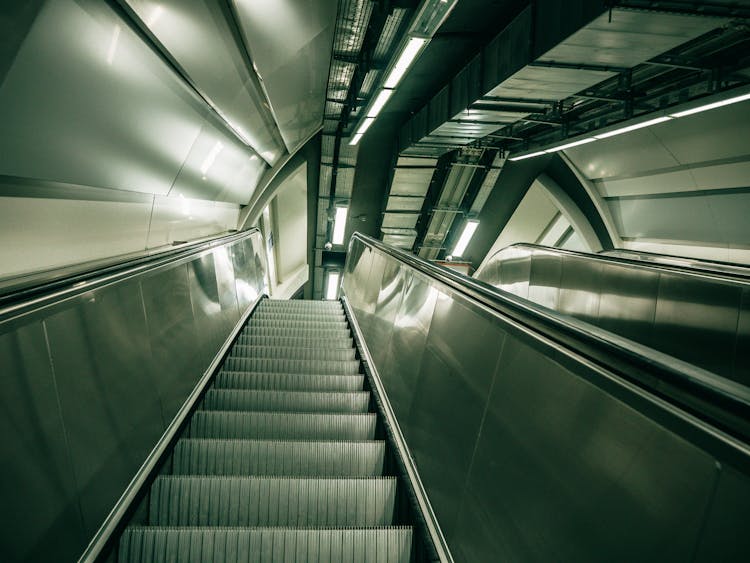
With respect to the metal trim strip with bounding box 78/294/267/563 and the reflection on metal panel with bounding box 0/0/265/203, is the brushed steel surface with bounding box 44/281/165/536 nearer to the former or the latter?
the metal trim strip with bounding box 78/294/267/563

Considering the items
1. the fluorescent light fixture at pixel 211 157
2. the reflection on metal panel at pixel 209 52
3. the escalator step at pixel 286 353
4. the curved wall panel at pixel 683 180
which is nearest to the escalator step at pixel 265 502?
the escalator step at pixel 286 353

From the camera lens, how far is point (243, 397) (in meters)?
3.48

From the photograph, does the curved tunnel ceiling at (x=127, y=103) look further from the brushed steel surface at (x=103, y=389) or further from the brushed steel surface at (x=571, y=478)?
the brushed steel surface at (x=571, y=478)

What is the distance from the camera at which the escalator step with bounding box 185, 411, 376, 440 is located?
3045mm

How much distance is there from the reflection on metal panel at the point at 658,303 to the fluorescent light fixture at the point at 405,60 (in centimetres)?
274

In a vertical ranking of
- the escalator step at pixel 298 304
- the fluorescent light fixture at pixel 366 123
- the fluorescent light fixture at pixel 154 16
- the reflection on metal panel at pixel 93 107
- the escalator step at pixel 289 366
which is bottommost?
the escalator step at pixel 289 366

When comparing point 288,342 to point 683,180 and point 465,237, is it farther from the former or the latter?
point 465,237

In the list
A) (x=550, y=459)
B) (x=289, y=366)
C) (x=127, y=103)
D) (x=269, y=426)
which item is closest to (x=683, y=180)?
(x=289, y=366)

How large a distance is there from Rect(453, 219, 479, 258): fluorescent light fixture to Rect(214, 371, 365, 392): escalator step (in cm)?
883

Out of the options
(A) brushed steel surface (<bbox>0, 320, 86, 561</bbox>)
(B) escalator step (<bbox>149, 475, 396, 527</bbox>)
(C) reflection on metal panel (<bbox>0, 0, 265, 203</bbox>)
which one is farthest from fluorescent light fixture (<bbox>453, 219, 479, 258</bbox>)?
(A) brushed steel surface (<bbox>0, 320, 86, 561</bbox>)

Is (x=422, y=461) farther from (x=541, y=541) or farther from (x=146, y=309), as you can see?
(x=146, y=309)

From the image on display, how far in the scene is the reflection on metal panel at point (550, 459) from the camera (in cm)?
92

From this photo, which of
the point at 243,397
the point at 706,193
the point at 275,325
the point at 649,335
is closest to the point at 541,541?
the point at 243,397

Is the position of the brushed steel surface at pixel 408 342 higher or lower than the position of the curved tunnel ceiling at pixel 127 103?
lower
